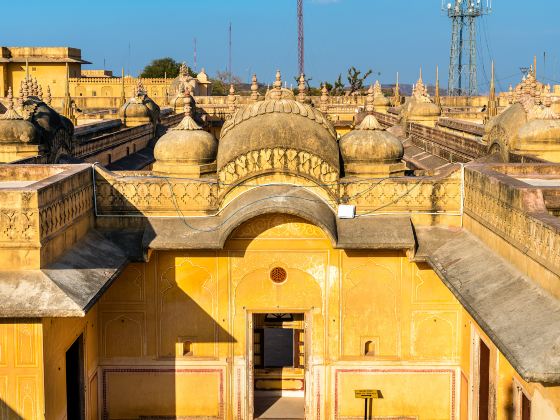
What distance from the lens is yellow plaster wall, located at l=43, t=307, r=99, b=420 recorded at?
8320 millimetres

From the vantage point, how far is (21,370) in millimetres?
8109

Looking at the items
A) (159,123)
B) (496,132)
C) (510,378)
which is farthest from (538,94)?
(159,123)

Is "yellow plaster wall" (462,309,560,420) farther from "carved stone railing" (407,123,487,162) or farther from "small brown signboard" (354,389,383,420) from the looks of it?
"carved stone railing" (407,123,487,162)

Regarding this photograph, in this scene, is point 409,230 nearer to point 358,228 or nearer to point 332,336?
point 358,228

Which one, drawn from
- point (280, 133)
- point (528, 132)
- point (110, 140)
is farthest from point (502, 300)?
point (110, 140)

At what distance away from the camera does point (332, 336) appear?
10.8 meters

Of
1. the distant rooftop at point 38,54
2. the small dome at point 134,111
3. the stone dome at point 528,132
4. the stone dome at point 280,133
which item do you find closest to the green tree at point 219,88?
the distant rooftop at point 38,54

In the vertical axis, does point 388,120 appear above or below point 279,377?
above

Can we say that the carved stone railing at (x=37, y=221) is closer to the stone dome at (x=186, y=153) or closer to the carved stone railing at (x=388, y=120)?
the stone dome at (x=186, y=153)

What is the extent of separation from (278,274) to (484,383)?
9.94 ft

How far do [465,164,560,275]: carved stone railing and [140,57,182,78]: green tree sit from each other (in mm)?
73318

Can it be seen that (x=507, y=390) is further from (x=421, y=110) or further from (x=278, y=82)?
(x=421, y=110)

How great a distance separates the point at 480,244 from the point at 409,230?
1.20 m

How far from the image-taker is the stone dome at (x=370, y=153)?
11.2 m
